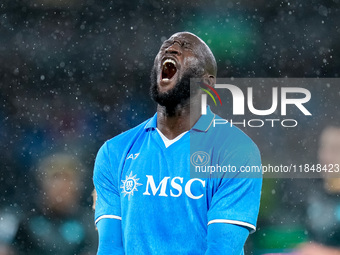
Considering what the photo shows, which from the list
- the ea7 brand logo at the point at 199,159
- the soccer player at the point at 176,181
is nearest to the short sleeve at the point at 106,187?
the soccer player at the point at 176,181

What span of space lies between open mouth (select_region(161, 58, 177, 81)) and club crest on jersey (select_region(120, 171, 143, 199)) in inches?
22.2

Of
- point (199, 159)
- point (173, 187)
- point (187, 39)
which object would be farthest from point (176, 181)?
point (187, 39)

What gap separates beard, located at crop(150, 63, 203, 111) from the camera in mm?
2811

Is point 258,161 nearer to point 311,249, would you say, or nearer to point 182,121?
point 182,121

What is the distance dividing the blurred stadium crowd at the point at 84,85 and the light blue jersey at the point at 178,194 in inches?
221

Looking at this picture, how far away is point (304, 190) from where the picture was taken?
9.64m

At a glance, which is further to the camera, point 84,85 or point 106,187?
point 84,85

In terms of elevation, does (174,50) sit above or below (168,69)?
above

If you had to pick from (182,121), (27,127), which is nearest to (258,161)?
(182,121)

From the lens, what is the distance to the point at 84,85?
9047mm

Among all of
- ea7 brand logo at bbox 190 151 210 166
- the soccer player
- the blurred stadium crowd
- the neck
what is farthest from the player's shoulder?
the blurred stadium crowd

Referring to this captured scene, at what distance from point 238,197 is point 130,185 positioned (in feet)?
1.90

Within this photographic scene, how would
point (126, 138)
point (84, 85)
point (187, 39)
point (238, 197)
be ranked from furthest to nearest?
point (84, 85)
point (126, 138)
point (187, 39)
point (238, 197)

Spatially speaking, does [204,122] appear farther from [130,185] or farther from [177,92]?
[130,185]
